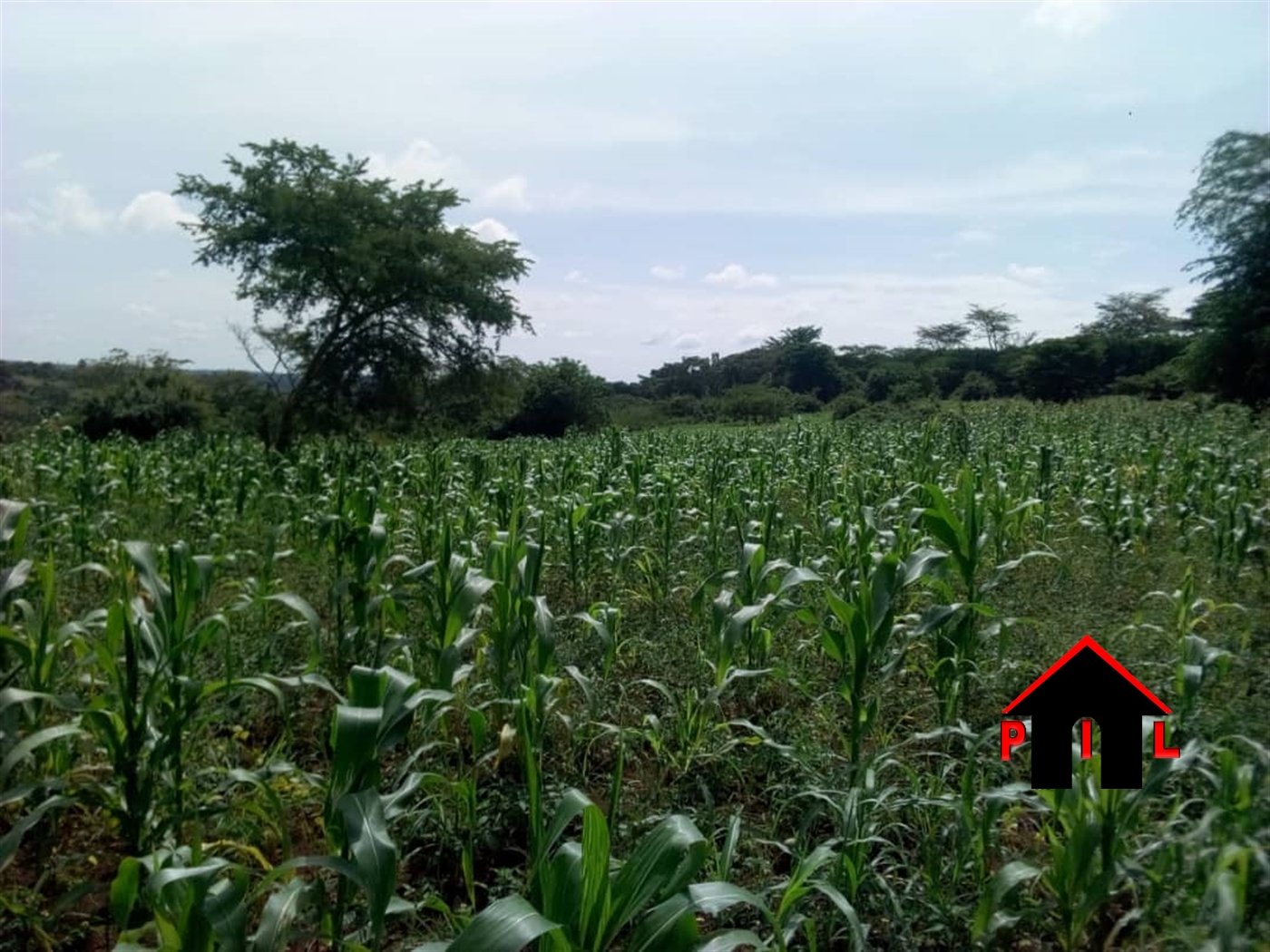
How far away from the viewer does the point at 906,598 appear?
4.98m

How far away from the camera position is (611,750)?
10.9 feet

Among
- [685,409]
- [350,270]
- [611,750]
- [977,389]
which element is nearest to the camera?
[611,750]

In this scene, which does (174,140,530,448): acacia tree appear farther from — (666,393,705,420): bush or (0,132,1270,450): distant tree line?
(666,393,705,420): bush

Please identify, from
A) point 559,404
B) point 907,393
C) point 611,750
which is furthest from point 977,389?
point 611,750

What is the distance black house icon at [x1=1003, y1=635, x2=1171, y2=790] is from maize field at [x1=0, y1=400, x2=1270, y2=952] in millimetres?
86

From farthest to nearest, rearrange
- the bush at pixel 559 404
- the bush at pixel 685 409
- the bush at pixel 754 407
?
the bush at pixel 685 409
the bush at pixel 754 407
the bush at pixel 559 404

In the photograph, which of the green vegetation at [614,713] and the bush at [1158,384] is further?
the bush at [1158,384]

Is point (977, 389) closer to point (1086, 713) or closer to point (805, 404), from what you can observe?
point (805, 404)

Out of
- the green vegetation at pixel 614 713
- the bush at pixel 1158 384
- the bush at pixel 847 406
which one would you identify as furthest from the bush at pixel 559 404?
the green vegetation at pixel 614 713

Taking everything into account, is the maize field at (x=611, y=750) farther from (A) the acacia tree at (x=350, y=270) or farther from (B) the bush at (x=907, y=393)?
(B) the bush at (x=907, y=393)

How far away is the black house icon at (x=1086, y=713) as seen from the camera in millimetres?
1845

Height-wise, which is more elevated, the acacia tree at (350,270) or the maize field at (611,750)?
the acacia tree at (350,270)

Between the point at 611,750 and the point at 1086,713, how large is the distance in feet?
6.34

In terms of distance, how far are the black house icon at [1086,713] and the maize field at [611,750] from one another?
0.09 m
